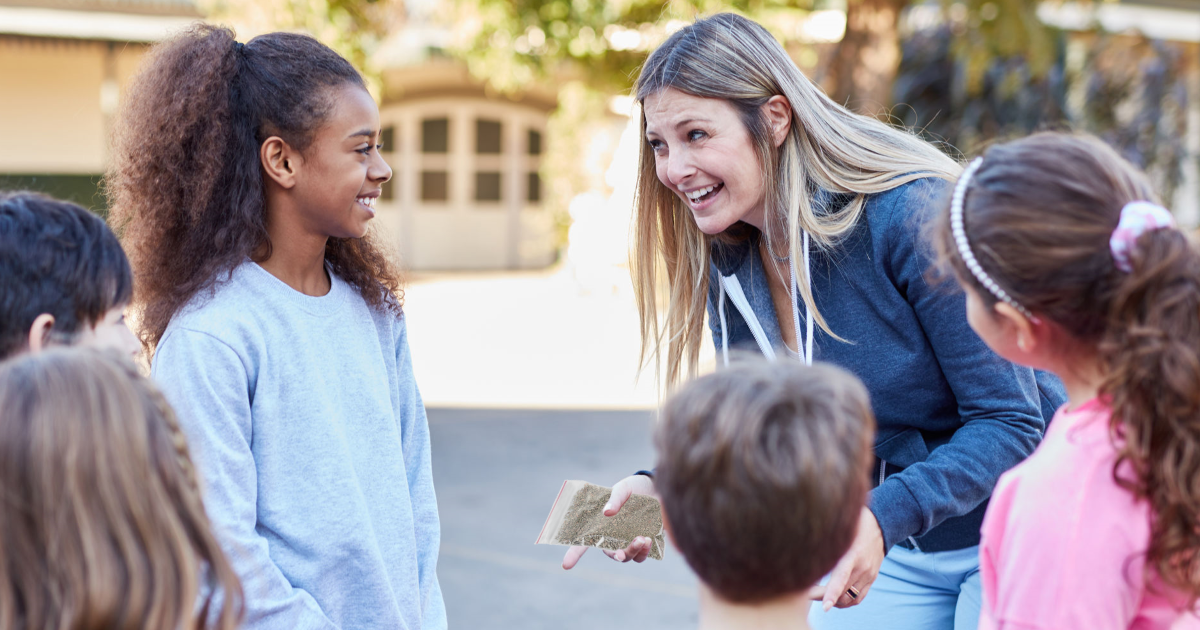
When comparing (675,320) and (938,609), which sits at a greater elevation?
(675,320)

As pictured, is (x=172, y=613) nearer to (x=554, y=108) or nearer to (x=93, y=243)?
(x=93, y=243)

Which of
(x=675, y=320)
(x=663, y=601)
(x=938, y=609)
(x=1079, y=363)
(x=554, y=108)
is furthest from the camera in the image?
(x=554, y=108)

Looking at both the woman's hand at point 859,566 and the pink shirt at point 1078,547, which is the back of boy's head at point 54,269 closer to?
the woman's hand at point 859,566

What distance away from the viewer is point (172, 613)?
1.17 metres

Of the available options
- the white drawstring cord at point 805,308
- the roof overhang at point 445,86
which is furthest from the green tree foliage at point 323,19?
the roof overhang at point 445,86

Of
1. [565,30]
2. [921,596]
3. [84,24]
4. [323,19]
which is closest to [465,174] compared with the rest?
[84,24]

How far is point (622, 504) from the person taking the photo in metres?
2.00

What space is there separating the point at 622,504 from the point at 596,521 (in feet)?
0.20

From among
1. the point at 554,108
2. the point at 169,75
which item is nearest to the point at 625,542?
the point at 169,75

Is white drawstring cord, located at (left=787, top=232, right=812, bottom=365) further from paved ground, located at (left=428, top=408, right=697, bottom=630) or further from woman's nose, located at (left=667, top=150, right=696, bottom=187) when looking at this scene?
paved ground, located at (left=428, top=408, right=697, bottom=630)

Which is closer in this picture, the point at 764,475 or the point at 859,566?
the point at 764,475

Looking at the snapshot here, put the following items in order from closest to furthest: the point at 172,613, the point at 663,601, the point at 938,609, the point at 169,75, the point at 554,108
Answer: the point at 172,613 < the point at 169,75 < the point at 938,609 < the point at 663,601 < the point at 554,108

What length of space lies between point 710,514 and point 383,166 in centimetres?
113

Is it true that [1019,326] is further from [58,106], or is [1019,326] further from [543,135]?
[543,135]
